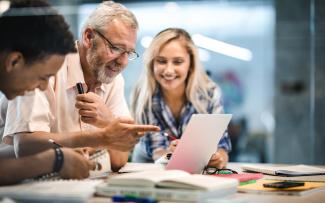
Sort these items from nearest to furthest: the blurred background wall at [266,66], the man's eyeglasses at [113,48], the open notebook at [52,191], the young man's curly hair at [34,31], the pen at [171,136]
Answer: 1. the open notebook at [52,191]
2. the young man's curly hair at [34,31]
3. the man's eyeglasses at [113,48]
4. the pen at [171,136]
5. the blurred background wall at [266,66]

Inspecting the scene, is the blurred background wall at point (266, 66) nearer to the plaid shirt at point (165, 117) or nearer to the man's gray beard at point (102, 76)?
the plaid shirt at point (165, 117)

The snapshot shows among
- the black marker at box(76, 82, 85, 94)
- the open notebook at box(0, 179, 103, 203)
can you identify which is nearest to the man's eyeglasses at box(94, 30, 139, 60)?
the black marker at box(76, 82, 85, 94)

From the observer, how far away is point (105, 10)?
2840mm

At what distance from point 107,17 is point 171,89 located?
101 cm

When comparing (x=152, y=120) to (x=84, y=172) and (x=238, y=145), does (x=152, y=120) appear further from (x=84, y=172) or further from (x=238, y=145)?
(x=238, y=145)

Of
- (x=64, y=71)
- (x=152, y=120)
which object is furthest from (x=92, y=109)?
(x=152, y=120)

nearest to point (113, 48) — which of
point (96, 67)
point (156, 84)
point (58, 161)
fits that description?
point (96, 67)

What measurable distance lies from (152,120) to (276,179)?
129 centimetres

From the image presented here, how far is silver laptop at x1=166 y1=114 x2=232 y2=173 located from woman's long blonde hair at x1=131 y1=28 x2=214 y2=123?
1182mm

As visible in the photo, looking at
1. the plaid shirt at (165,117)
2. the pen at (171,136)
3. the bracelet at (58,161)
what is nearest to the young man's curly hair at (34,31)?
the bracelet at (58,161)

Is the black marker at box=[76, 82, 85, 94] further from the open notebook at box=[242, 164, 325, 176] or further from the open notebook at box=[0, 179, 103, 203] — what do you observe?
the open notebook at box=[242, 164, 325, 176]

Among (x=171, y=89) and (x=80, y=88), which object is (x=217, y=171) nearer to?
(x=80, y=88)

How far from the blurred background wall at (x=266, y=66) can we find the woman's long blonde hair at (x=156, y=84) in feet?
4.50

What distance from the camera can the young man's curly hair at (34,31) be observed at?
82.6 inches
